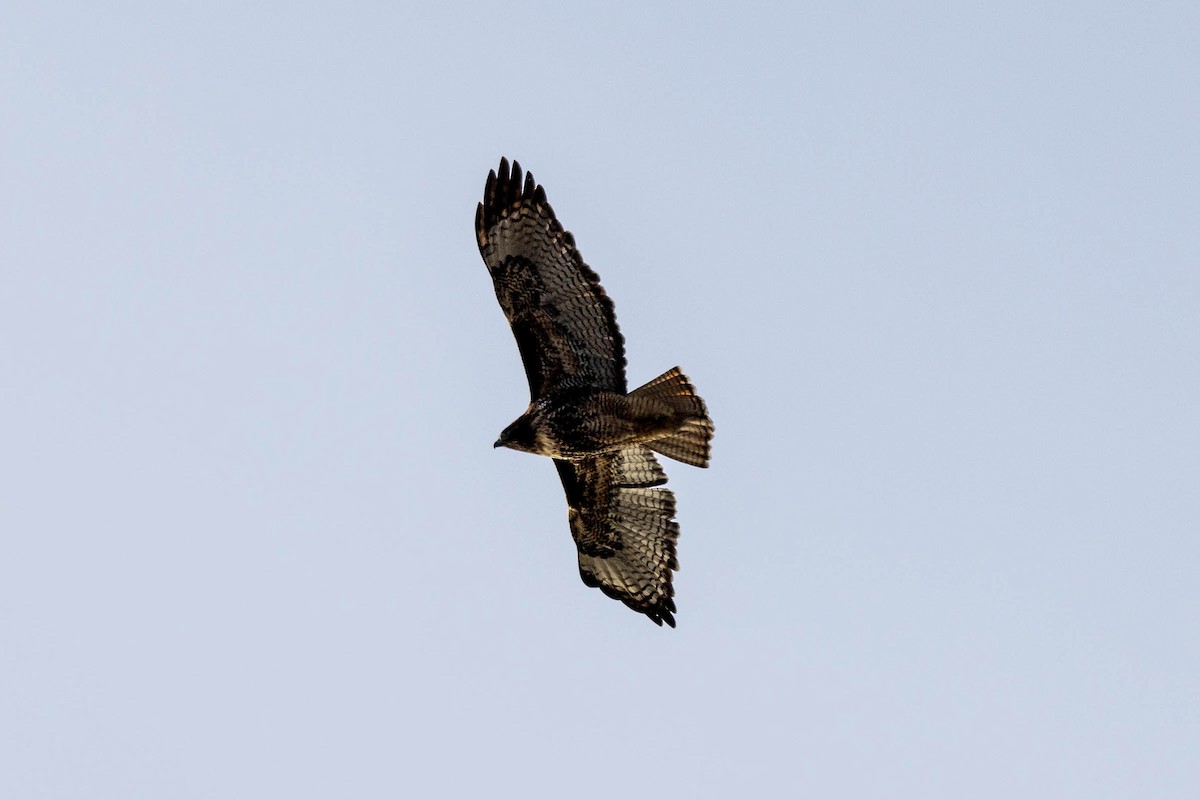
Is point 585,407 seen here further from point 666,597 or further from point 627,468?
point 666,597

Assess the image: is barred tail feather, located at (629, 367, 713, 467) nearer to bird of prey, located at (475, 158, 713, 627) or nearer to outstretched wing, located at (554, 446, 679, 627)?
bird of prey, located at (475, 158, 713, 627)

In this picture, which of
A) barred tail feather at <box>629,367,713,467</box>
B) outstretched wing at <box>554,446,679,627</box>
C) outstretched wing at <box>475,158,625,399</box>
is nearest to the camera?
barred tail feather at <box>629,367,713,467</box>

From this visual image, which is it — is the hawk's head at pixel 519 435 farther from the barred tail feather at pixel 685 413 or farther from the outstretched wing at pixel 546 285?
the barred tail feather at pixel 685 413

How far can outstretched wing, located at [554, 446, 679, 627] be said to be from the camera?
17891 mm

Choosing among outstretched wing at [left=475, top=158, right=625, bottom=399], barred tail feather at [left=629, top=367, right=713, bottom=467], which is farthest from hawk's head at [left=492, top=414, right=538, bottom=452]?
barred tail feather at [left=629, top=367, right=713, bottom=467]

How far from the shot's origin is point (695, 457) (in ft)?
53.6

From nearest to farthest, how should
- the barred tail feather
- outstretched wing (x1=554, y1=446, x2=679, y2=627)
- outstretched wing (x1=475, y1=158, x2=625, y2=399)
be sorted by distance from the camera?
the barred tail feather < outstretched wing (x1=475, y1=158, x2=625, y2=399) < outstretched wing (x1=554, y1=446, x2=679, y2=627)

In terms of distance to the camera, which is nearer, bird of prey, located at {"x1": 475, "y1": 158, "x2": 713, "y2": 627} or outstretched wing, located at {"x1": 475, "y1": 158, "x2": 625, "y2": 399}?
bird of prey, located at {"x1": 475, "y1": 158, "x2": 713, "y2": 627}

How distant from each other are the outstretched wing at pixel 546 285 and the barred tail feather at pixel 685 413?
1.75 ft

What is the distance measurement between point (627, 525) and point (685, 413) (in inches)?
90.8

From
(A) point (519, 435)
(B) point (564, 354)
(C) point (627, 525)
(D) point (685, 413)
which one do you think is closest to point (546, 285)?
(B) point (564, 354)

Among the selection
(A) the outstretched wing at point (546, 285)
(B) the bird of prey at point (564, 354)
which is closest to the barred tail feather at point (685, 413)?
(B) the bird of prey at point (564, 354)

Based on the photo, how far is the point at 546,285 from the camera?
16.5 m

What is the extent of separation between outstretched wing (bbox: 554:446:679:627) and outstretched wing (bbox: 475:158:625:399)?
152 cm
